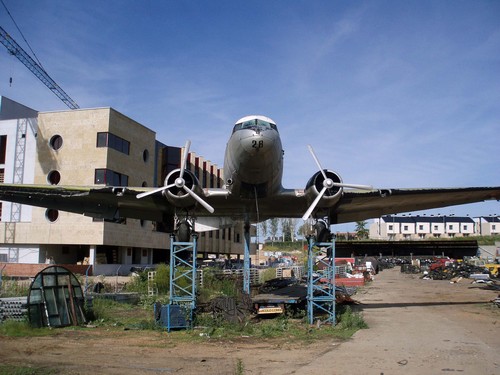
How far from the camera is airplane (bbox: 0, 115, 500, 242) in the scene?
14859mm

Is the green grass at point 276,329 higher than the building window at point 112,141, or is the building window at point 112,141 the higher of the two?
the building window at point 112,141

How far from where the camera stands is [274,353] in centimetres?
1100

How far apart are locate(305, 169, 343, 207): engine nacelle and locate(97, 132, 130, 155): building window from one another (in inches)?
1332

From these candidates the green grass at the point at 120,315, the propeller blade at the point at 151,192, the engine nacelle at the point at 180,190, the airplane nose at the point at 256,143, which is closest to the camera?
the airplane nose at the point at 256,143

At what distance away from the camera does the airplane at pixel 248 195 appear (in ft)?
48.8

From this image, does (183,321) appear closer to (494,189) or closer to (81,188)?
(81,188)

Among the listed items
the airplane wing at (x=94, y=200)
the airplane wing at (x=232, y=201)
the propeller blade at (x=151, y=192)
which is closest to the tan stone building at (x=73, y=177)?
the airplane wing at (x=94, y=200)

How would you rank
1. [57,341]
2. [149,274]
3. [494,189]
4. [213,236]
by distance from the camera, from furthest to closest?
[213,236]
[149,274]
[494,189]
[57,341]

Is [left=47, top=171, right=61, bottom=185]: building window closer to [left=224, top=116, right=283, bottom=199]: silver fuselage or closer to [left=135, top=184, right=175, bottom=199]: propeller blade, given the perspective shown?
[left=135, top=184, right=175, bottom=199]: propeller blade

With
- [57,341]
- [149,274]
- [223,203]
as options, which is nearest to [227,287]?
[149,274]

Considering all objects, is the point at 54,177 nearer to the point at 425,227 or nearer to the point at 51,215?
the point at 51,215

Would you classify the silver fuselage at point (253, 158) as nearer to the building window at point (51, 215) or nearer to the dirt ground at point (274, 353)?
the dirt ground at point (274, 353)

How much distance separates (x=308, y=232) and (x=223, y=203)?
3.91 meters

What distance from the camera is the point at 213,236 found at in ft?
248
